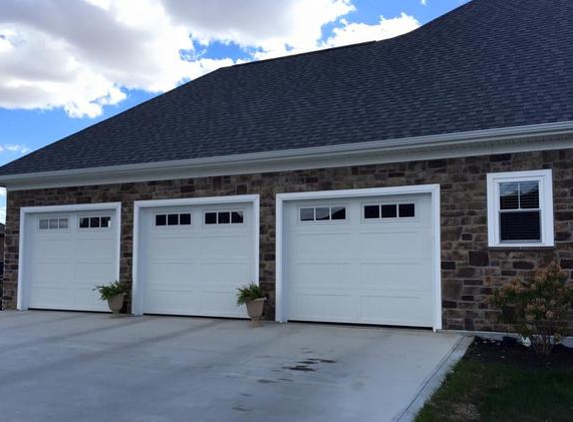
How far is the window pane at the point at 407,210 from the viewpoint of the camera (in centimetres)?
940

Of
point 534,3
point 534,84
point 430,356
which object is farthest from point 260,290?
point 534,3

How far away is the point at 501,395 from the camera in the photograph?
554cm

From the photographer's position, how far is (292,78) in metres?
13.5

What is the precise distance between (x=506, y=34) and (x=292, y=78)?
472 centimetres

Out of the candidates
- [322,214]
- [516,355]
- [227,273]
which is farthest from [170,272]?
[516,355]

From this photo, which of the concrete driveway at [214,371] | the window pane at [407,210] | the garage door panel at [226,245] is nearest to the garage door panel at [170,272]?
the garage door panel at [226,245]

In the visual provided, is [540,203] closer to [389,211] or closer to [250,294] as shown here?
→ [389,211]

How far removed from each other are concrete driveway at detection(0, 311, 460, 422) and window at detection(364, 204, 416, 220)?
186 cm

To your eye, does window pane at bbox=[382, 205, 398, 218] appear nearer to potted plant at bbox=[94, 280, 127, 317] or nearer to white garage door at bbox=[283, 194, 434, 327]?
→ white garage door at bbox=[283, 194, 434, 327]

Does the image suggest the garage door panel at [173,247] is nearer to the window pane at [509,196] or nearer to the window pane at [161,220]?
the window pane at [161,220]

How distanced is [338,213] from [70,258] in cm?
607

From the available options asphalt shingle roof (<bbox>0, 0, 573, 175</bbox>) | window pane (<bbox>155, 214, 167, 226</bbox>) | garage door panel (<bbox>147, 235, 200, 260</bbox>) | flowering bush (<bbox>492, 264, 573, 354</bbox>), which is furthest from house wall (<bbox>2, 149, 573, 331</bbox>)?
window pane (<bbox>155, 214, 167, 226</bbox>)

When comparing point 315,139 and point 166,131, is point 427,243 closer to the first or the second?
point 315,139

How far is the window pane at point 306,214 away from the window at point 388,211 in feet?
3.28
